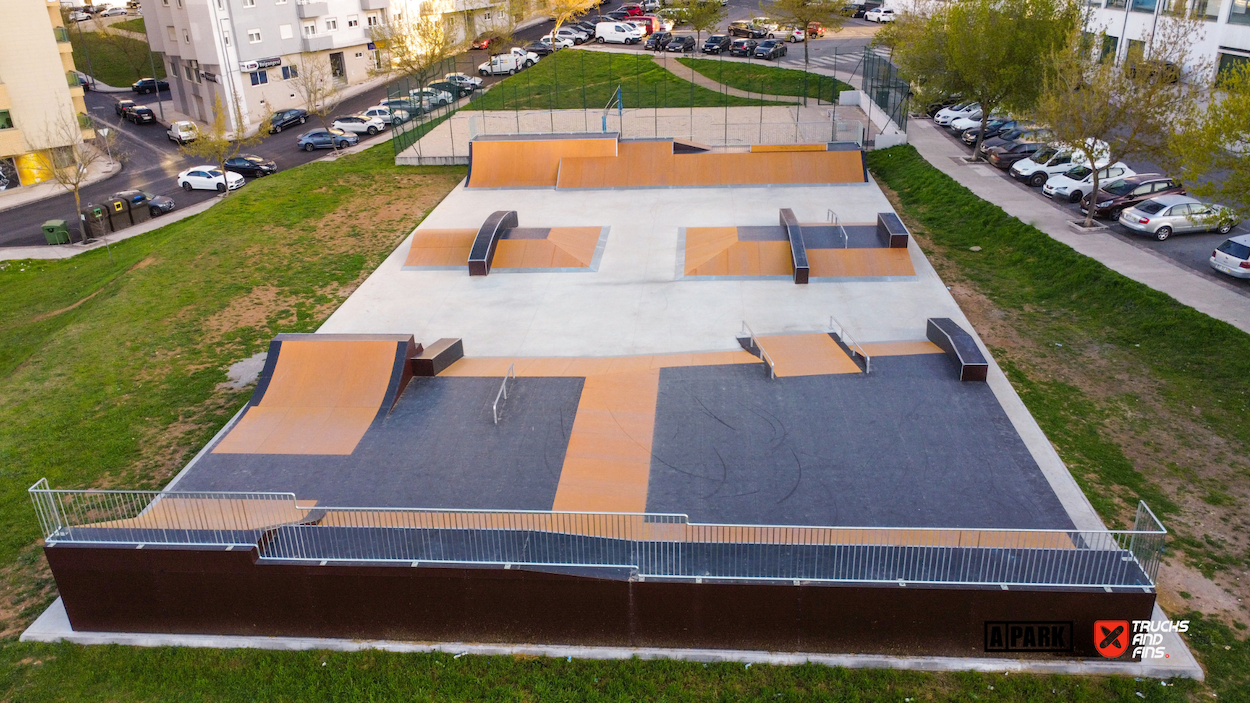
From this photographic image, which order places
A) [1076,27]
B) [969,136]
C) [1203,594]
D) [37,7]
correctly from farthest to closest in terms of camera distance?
[37,7]
[969,136]
[1076,27]
[1203,594]

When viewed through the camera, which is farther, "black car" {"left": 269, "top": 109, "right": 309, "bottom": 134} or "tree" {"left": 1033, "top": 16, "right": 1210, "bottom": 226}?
"black car" {"left": 269, "top": 109, "right": 309, "bottom": 134}

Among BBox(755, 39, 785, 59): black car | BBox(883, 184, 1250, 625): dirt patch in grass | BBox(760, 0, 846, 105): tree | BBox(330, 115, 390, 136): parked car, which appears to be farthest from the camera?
BBox(755, 39, 785, 59): black car

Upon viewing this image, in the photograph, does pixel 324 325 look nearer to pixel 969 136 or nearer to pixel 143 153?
pixel 969 136

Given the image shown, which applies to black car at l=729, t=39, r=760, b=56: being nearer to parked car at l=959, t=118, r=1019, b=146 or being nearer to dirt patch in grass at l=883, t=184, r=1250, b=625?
parked car at l=959, t=118, r=1019, b=146

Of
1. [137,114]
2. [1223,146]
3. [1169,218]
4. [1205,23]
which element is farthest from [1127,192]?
[137,114]

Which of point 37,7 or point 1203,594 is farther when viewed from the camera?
point 37,7

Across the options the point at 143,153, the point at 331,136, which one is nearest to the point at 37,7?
the point at 143,153

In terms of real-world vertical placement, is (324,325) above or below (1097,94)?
below

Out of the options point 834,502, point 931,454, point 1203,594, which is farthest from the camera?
point 931,454

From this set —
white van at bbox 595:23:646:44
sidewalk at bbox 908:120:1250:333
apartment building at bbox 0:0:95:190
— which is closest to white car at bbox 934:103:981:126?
sidewalk at bbox 908:120:1250:333
